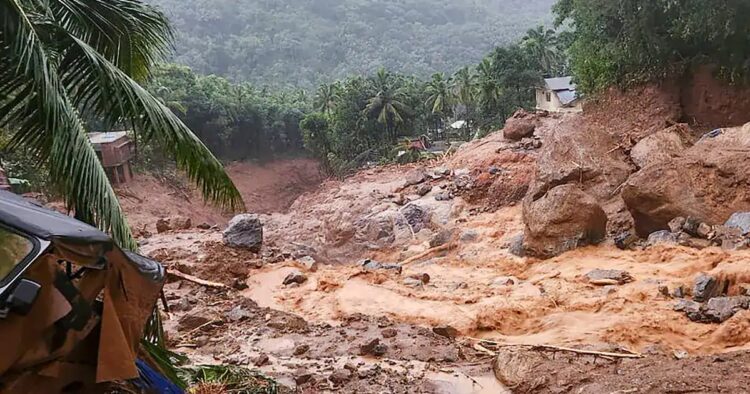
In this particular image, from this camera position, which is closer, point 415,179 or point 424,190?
point 424,190

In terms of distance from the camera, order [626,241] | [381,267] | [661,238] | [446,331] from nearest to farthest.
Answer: [446,331] → [661,238] → [626,241] → [381,267]

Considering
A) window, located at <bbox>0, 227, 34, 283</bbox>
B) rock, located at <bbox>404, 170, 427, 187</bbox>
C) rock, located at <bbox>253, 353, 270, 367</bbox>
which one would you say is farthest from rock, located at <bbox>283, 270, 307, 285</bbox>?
window, located at <bbox>0, 227, 34, 283</bbox>

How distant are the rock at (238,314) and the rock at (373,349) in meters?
2.82

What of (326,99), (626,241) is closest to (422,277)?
(626,241)

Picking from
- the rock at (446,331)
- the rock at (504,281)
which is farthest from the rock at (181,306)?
the rock at (504,281)

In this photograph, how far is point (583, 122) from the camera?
16250mm

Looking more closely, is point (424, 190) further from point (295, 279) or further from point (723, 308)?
point (723, 308)

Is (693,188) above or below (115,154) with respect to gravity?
below

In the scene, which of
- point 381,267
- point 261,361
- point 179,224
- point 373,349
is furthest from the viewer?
point 179,224

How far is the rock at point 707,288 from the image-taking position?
28.5ft

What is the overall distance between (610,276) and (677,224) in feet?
7.14

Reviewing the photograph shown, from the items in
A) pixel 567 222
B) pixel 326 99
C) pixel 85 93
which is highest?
pixel 85 93

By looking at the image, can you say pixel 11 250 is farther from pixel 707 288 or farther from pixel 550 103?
pixel 550 103

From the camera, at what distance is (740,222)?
35.0ft
